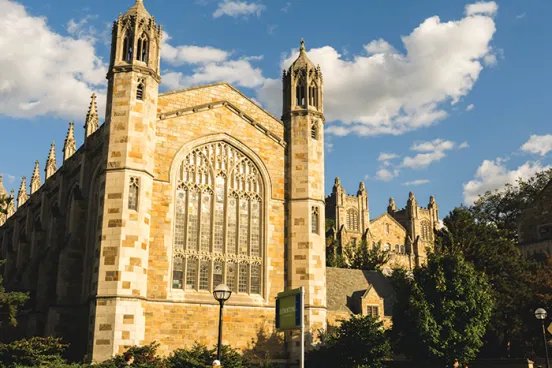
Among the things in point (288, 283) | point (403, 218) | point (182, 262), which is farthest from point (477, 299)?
point (403, 218)

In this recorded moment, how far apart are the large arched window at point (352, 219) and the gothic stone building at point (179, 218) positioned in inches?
2664

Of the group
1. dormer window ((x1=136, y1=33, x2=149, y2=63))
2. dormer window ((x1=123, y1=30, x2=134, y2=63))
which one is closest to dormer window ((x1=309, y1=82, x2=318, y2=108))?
dormer window ((x1=136, y1=33, x2=149, y2=63))

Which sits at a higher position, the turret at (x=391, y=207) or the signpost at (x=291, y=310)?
the turret at (x=391, y=207)

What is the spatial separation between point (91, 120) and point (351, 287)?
20.8 metres

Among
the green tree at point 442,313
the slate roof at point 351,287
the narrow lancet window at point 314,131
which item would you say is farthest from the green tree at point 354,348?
the narrow lancet window at point 314,131

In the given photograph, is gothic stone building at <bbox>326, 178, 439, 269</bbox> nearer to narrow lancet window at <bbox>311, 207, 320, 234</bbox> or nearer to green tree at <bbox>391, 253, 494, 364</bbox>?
green tree at <bbox>391, 253, 494, 364</bbox>

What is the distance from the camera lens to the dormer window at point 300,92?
34.2 metres

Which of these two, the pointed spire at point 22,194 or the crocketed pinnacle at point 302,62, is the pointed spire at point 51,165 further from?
the crocketed pinnacle at point 302,62

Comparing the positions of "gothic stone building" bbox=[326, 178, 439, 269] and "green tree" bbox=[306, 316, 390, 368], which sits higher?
"gothic stone building" bbox=[326, 178, 439, 269]

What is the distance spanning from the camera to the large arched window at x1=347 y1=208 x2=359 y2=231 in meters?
101

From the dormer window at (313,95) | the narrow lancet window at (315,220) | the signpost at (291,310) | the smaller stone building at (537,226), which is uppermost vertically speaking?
the dormer window at (313,95)

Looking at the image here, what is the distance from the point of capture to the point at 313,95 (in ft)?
113

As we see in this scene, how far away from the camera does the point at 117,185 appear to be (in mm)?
27406

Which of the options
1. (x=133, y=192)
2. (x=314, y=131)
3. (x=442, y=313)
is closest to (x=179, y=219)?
(x=133, y=192)
